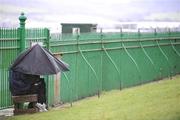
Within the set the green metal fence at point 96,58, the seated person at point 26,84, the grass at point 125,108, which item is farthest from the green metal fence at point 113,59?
the seated person at point 26,84

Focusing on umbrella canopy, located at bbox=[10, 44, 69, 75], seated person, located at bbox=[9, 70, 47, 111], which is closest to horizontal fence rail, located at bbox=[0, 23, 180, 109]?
seated person, located at bbox=[9, 70, 47, 111]

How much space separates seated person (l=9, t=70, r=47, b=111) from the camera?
12.8m

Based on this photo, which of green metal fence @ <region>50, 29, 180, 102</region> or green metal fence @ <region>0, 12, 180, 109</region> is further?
green metal fence @ <region>50, 29, 180, 102</region>

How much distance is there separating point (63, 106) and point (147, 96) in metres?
2.71

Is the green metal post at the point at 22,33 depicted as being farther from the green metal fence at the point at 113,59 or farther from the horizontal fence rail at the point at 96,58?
the green metal fence at the point at 113,59

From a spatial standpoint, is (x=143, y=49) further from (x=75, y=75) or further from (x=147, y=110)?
(x=147, y=110)

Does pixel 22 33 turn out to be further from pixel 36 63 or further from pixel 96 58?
pixel 96 58

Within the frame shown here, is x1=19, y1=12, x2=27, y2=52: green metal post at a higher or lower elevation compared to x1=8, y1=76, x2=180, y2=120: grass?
higher

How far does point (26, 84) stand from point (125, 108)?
279 centimetres

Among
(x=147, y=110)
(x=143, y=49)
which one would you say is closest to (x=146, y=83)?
(x=143, y=49)

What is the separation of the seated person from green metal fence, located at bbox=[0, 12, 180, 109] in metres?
0.51

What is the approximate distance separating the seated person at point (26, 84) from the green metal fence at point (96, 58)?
1.67ft

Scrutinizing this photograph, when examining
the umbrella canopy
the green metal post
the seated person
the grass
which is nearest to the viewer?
the grass

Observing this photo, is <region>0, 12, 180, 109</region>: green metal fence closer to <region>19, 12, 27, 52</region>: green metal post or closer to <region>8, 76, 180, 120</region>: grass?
<region>19, 12, 27, 52</region>: green metal post
